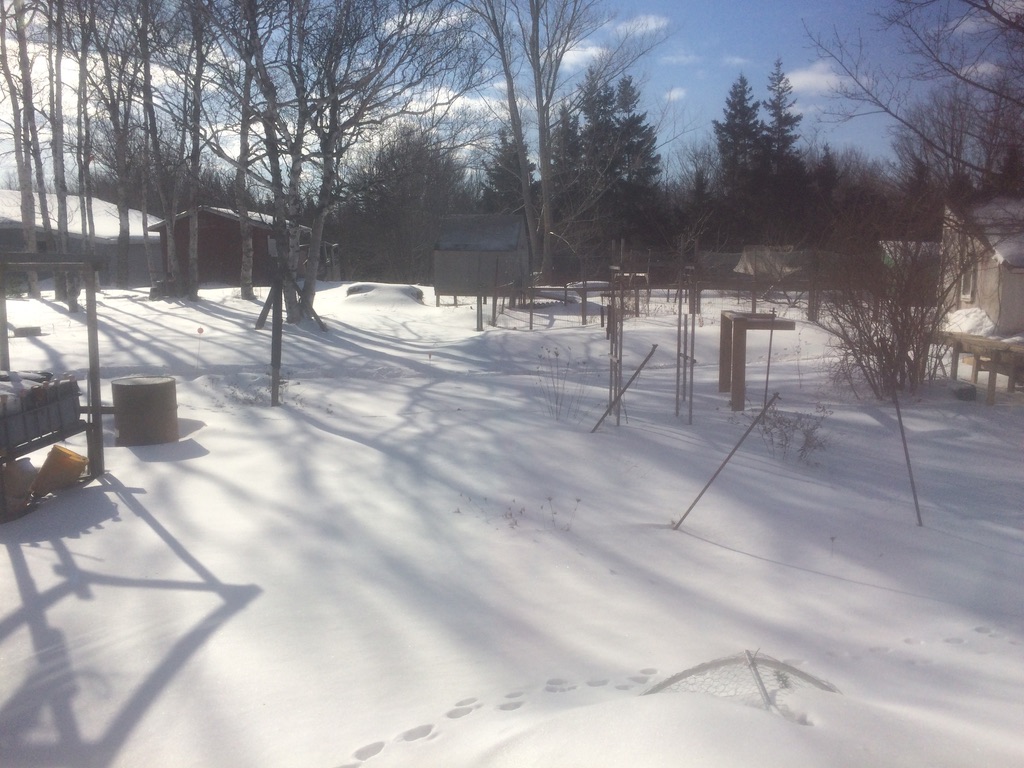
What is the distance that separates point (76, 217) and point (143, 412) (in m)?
41.8

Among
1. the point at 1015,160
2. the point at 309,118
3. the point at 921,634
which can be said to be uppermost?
the point at 309,118

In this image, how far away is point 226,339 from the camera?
18.0 meters

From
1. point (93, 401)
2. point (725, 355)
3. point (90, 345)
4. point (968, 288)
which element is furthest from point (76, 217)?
point (93, 401)

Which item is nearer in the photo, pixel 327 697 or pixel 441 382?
pixel 327 697

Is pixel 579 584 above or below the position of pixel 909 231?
below

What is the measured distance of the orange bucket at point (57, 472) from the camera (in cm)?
668

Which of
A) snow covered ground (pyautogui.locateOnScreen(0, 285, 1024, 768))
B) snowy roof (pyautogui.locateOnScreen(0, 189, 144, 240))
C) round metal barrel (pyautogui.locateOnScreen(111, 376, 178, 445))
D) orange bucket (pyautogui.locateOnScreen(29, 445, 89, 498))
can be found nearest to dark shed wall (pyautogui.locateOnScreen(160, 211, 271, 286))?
snowy roof (pyautogui.locateOnScreen(0, 189, 144, 240))

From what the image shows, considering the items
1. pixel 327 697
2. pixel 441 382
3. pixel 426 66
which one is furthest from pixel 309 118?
pixel 327 697

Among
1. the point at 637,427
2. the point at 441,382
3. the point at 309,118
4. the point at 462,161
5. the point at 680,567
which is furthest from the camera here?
the point at 462,161

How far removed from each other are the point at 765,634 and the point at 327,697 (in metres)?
2.28

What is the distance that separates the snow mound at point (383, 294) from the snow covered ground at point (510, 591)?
17.5 meters

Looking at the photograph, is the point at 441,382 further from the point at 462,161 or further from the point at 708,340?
the point at 462,161

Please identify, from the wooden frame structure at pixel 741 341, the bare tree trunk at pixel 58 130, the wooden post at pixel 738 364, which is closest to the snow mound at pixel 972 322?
the wooden frame structure at pixel 741 341

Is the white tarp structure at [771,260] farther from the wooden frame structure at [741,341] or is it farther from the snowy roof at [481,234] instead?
the wooden frame structure at [741,341]
